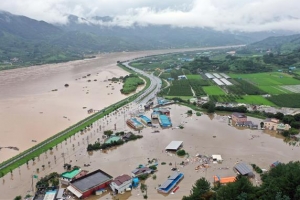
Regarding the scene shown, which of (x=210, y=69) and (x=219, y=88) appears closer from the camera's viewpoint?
(x=219, y=88)

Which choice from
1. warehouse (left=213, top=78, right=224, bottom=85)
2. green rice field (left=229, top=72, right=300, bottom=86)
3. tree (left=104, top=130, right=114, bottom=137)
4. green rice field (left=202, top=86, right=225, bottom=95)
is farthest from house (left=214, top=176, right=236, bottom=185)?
green rice field (left=229, top=72, right=300, bottom=86)

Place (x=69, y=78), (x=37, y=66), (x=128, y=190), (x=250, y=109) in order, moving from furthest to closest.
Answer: (x=37, y=66)
(x=69, y=78)
(x=250, y=109)
(x=128, y=190)

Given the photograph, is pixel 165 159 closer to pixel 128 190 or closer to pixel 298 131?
pixel 128 190

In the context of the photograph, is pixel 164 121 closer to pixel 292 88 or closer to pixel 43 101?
pixel 43 101

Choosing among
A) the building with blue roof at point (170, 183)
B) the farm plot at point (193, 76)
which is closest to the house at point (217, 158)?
the building with blue roof at point (170, 183)

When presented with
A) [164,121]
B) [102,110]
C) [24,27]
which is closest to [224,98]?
A: [164,121]

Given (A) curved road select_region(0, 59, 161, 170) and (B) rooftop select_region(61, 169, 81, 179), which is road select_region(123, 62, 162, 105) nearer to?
(A) curved road select_region(0, 59, 161, 170)

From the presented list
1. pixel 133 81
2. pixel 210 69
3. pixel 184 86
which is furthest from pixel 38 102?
pixel 210 69
